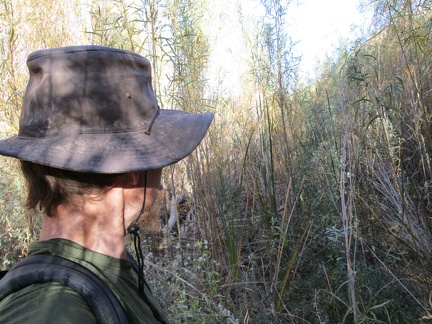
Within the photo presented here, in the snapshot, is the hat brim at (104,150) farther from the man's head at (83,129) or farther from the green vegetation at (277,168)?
the green vegetation at (277,168)

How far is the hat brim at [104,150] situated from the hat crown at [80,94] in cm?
3

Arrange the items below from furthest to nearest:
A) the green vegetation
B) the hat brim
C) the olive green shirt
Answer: the green vegetation
the hat brim
the olive green shirt

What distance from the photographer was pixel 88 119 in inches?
44.3

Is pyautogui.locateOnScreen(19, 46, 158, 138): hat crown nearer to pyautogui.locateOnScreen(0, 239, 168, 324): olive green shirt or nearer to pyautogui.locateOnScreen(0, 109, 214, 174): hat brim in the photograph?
pyautogui.locateOnScreen(0, 109, 214, 174): hat brim

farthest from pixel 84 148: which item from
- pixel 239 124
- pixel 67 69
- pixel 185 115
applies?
pixel 239 124

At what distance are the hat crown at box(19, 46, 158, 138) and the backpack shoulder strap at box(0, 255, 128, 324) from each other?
0.36 metres

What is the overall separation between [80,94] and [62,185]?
0.80 ft

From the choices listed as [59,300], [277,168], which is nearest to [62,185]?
[59,300]

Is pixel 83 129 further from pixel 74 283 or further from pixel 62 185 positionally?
pixel 74 283

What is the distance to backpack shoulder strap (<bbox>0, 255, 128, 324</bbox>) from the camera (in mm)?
→ 875

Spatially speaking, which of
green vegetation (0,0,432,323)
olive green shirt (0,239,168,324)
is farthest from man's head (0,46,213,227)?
green vegetation (0,0,432,323)

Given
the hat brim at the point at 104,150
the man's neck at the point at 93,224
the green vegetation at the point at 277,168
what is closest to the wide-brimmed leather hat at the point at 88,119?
the hat brim at the point at 104,150

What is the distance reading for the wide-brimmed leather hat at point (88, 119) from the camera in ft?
3.51

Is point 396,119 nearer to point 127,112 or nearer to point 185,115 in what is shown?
point 185,115
